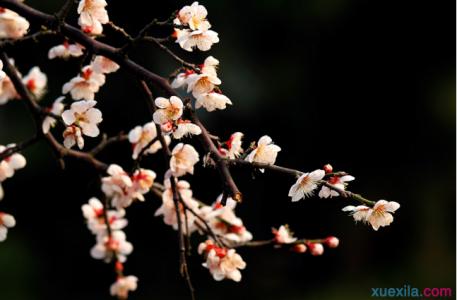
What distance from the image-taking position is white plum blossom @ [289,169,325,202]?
1.26 meters

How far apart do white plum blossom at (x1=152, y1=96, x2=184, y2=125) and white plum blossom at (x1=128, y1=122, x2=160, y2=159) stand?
0.30 m

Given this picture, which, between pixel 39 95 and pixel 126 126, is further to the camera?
pixel 126 126

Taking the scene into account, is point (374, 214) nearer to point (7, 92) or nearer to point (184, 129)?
point (184, 129)

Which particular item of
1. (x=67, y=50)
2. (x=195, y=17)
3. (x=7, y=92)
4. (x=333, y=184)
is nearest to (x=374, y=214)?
(x=333, y=184)

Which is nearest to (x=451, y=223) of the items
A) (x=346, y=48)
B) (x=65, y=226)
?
(x=346, y=48)

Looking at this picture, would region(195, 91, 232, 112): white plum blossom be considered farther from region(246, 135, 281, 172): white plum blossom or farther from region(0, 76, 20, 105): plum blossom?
region(0, 76, 20, 105): plum blossom

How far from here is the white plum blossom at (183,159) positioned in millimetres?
1488

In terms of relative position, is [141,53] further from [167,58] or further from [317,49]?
[317,49]

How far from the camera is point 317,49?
5.70m

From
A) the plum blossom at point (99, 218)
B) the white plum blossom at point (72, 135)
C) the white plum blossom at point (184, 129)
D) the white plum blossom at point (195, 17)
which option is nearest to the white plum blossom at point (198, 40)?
the white plum blossom at point (195, 17)

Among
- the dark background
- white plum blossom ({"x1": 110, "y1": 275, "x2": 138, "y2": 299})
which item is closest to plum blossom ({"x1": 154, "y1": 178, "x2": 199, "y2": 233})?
white plum blossom ({"x1": 110, "y1": 275, "x2": 138, "y2": 299})

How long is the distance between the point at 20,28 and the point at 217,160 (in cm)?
52

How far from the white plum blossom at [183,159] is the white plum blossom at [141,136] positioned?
191mm

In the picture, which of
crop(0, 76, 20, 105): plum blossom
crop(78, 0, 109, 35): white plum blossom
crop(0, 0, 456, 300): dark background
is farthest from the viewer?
crop(0, 0, 456, 300): dark background
